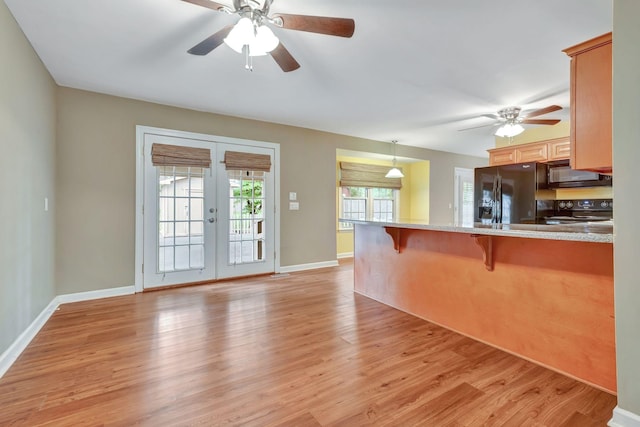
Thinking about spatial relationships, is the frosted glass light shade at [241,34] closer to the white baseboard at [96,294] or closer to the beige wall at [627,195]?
the beige wall at [627,195]

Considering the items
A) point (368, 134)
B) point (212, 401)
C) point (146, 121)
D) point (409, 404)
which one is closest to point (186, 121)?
point (146, 121)

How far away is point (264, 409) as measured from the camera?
157 cm

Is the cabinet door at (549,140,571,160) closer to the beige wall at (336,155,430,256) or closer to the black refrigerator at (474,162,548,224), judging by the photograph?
the black refrigerator at (474,162,548,224)

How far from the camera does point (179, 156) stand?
12.9 feet

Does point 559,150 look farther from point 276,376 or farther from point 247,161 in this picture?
point 276,376

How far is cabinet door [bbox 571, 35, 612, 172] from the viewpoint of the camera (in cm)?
186

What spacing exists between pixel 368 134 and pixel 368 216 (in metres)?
2.08

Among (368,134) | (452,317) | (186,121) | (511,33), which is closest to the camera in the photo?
(511,33)

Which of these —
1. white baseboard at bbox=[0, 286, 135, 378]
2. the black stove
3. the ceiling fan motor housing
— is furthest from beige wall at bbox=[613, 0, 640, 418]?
the black stove

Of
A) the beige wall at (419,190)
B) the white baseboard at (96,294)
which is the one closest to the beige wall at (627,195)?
the white baseboard at (96,294)

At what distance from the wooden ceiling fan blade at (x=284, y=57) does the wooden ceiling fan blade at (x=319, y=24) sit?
0.75ft

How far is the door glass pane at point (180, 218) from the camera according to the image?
3.90 m

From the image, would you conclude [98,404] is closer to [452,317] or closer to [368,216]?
[452,317]

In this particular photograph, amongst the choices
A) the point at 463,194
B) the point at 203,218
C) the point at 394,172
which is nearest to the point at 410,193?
the point at 463,194
